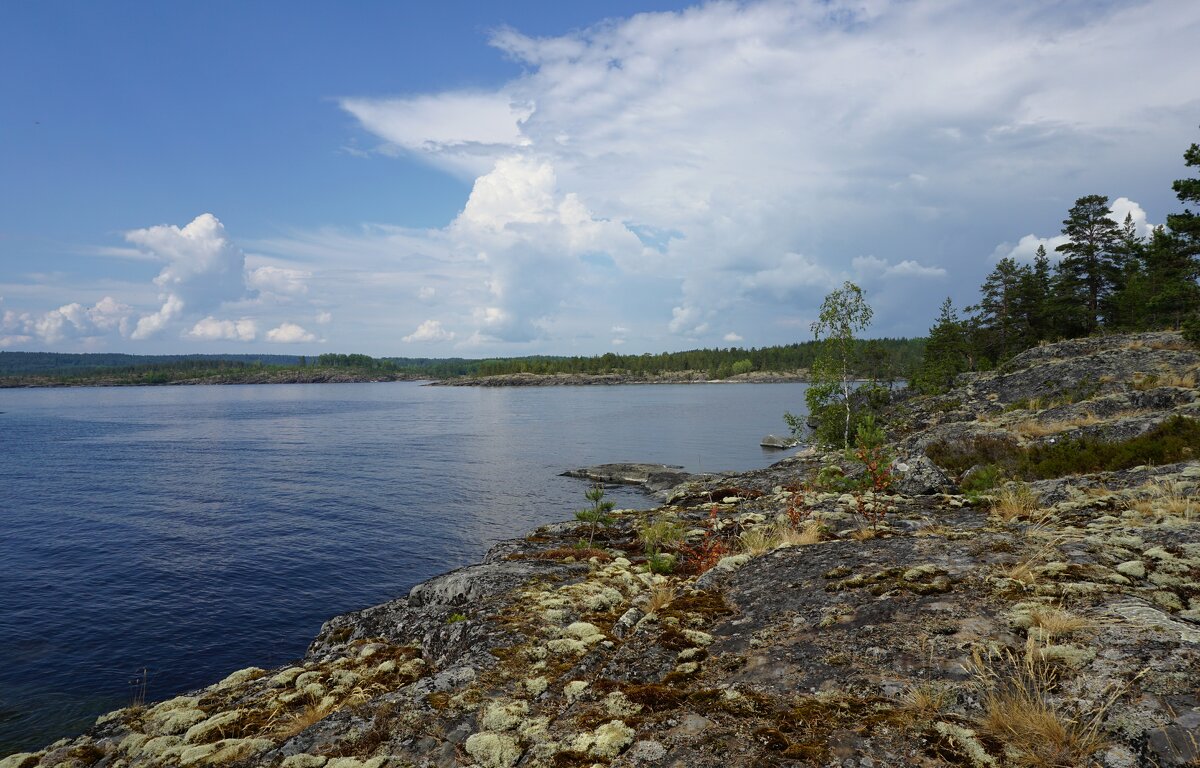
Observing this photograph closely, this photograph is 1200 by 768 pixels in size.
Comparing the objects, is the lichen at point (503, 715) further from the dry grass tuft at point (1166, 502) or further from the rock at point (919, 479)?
the rock at point (919, 479)

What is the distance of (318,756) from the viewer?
25.5 ft

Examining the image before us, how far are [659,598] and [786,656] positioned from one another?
3332mm

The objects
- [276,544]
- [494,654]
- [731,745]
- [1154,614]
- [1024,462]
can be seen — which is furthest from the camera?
[276,544]

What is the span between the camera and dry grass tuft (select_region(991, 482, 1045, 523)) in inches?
507

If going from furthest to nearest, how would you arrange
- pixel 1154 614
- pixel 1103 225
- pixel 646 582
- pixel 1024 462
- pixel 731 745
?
pixel 1103 225
pixel 1024 462
pixel 646 582
pixel 1154 614
pixel 731 745

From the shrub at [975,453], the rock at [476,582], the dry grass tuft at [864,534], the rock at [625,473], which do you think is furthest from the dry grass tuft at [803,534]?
the rock at [625,473]

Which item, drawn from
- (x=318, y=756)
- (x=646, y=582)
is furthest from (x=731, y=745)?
(x=646, y=582)

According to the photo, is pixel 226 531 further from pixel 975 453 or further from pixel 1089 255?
pixel 1089 255

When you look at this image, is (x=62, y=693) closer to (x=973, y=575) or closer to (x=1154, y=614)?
(x=973, y=575)

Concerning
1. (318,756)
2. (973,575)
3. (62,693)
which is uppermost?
(973,575)

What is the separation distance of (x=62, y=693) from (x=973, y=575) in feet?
79.4

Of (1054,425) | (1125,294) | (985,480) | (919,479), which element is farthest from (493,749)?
(1125,294)

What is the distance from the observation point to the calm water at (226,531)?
19.8 m

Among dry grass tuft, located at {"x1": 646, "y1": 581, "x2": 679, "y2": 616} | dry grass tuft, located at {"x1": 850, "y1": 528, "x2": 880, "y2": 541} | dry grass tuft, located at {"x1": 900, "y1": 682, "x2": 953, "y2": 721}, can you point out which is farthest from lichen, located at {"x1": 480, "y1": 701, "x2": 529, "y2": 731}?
dry grass tuft, located at {"x1": 850, "y1": 528, "x2": 880, "y2": 541}
